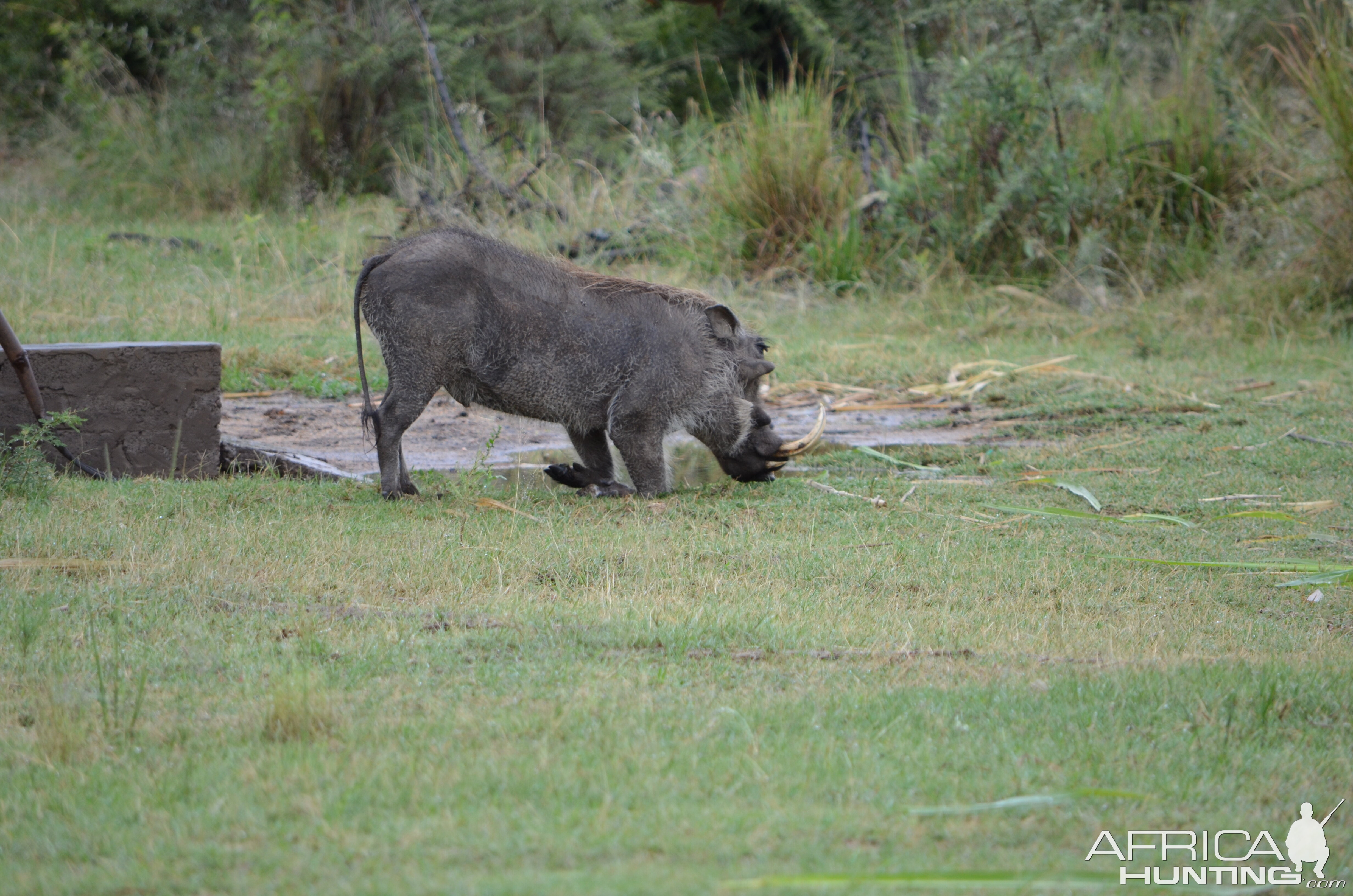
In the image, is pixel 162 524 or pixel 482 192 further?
pixel 482 192

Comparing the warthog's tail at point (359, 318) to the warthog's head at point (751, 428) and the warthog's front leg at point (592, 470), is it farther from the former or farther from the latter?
the warthog's head at point (751, 428)

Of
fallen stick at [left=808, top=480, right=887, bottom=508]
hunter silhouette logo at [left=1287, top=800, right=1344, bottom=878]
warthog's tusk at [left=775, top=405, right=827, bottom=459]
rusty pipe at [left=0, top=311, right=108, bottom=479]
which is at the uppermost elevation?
rusty pipe at [left=0, top=311, right=108, bottom=479]

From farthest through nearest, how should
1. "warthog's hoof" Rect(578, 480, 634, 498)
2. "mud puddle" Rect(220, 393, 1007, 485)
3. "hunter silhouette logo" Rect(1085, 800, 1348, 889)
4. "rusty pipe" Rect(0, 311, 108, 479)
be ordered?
"mud puddle" Rect(220, 393, 1007, 485)
"warthog's hoof" Rect(578, 480, 634, 498)
"rusty pipe" Rect(0, 311, 108, 479)
"hunter silhouette logo" Rect(1085, 800, 1348, 889)

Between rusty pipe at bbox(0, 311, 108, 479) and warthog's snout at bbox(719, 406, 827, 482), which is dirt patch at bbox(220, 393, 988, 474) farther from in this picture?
rusty pipe at bbox(0, 311, 108, 479)

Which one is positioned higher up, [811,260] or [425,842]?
[425,842]

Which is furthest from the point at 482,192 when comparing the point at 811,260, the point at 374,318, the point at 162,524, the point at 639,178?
the point at 162,524

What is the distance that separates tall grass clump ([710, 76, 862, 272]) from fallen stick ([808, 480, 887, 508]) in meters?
5.88

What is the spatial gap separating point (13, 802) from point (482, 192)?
1069cm

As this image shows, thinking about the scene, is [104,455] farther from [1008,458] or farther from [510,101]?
[510,101]

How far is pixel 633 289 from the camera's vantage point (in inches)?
254

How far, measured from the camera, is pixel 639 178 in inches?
532

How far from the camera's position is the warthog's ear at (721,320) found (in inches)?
258

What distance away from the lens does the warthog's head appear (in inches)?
260

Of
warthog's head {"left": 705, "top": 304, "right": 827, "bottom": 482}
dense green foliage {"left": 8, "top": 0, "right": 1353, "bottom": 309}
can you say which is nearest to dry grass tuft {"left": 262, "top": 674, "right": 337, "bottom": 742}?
warthog's head {"left": 705, "top": 304, "right": 827, "bottom": 482}
